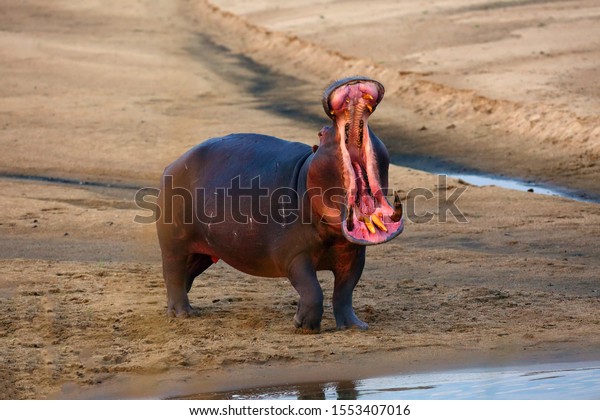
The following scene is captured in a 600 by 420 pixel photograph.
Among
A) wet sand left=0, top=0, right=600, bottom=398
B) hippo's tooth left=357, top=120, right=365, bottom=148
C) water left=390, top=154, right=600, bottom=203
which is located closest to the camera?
hippo's tooth left=357, top=120, right=365, bottom=148

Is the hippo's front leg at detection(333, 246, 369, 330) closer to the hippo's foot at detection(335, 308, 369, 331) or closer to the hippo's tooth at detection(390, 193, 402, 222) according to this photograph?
A: the hippo's foot at detection(335, 308, 369, 331)

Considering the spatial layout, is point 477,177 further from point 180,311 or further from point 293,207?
point 293,207

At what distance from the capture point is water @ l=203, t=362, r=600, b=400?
6.59 meters

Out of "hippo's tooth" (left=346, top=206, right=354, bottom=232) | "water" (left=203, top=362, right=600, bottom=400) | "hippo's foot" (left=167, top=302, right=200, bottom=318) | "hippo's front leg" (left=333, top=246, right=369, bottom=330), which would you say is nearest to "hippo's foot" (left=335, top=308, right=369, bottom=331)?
"hippo's front leg" (left=333, top=246, right=369, bottom=330)

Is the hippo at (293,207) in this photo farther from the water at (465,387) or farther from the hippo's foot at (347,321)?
the water at (465,387)

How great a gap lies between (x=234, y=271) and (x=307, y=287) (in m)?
2.54

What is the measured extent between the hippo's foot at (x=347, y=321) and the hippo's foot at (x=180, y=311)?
110cm

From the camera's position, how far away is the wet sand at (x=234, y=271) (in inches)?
289

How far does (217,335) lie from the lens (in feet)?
25.9

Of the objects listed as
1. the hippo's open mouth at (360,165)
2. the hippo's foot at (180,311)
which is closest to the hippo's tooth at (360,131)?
the hippo's open mouth at (360,165)

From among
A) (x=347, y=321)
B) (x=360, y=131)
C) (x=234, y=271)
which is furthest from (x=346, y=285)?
(x=234, y=271)

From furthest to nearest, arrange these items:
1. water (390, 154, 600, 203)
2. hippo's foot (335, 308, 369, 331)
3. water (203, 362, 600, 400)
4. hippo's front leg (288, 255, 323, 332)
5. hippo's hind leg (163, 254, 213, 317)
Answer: water (390, 154, 600, 203), hippo's hind leg (163, 254, 213, 317), hippo's foot (335, 308, 369, 331), hippo's front leg (288, 255, 323, 332), water (203, 362, 600, 400)

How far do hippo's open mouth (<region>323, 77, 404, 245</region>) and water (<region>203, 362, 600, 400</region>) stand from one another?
2.73 feet
